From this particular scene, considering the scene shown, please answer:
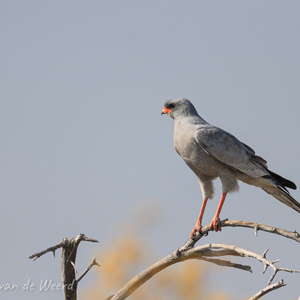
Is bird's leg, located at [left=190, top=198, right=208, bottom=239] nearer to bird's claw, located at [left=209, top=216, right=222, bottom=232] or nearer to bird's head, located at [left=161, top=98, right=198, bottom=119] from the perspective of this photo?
bird's claw, located at [left=209, top=216, right=222, bottom=232]

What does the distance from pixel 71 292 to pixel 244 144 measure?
11.3 ft

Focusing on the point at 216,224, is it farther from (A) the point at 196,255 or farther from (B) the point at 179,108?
(B) the point at 179,108

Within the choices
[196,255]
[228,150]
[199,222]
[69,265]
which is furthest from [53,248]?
[228,150]

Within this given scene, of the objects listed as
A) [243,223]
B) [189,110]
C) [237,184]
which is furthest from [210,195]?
[243,223]

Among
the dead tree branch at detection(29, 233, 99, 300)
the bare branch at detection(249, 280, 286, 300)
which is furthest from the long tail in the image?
the dead tree branch at detection(29, 233, 99, 300)

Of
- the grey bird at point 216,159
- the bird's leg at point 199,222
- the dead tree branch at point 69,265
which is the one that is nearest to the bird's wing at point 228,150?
the grey bird at point 216,159

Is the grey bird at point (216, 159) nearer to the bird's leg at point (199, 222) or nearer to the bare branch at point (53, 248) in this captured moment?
the bird's leg at point (199, 222)

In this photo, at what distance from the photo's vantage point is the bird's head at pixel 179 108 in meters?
8.51

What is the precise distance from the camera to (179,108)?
856 cm

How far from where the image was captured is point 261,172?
833 cm

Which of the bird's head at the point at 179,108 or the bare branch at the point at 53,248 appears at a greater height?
the bird's head at the point at 179,108

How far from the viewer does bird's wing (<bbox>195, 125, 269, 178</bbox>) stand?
805 centimetres

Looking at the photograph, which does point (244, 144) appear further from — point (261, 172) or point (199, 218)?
point (199, 218)

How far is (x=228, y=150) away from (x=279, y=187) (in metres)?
0.82
